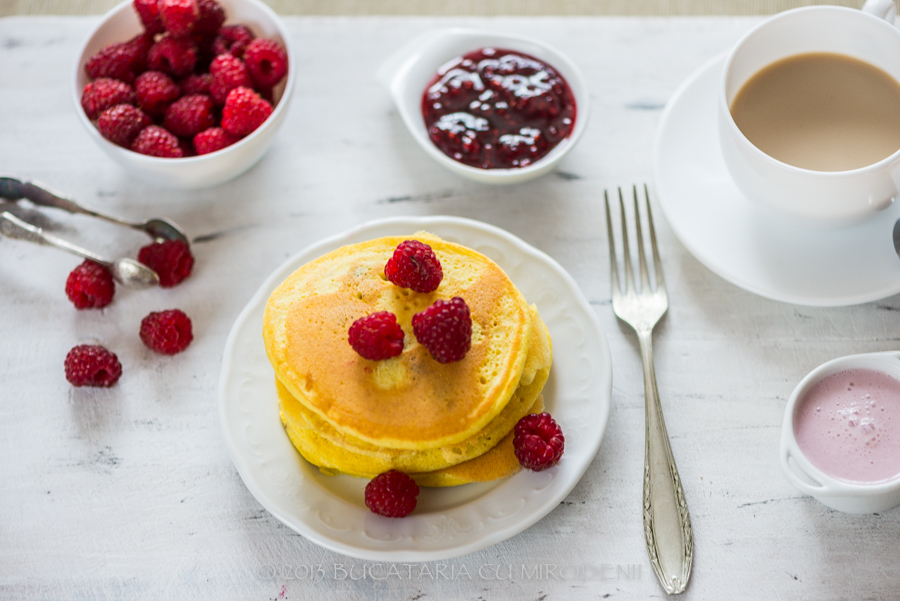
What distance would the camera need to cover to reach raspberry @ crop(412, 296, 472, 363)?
134 centimetres

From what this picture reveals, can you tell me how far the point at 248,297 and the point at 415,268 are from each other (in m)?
0.61

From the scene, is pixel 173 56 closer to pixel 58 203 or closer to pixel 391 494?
pixel 58 203

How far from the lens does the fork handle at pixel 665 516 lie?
149cm

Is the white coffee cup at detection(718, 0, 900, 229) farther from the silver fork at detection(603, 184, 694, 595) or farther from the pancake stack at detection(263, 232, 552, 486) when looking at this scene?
the pancake stack at detection(263, 232, 552, 486)

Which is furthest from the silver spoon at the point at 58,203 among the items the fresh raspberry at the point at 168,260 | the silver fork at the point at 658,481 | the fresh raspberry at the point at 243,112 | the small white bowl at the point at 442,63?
the silver fork at the point at 658,481

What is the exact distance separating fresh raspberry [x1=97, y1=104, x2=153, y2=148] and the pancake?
611 mm

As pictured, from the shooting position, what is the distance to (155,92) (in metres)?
1.81

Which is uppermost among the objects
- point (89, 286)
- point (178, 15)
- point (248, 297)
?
point (178, 15)

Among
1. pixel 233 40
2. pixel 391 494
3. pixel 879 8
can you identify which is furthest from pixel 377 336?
pixel 879 8

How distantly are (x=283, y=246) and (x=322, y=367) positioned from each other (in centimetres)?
57

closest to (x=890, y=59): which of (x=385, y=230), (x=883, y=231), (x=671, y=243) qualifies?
(x=883, y=231)

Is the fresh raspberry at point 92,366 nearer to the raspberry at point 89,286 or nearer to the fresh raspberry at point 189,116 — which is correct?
the raspberry at point 89,286

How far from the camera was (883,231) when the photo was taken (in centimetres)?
164

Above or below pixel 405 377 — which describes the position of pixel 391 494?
below
